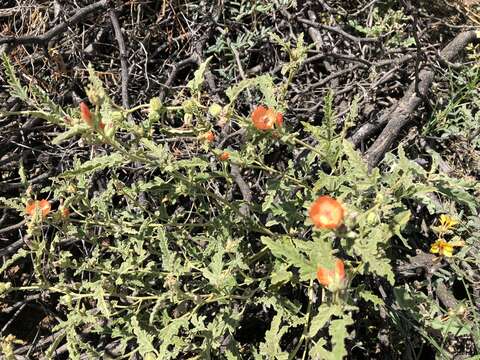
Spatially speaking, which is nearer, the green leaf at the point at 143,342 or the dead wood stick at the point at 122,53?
the green leaf at the point at 143,342

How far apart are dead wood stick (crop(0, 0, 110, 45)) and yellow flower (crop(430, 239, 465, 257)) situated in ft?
6.19

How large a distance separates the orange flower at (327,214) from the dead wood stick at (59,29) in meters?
1.61

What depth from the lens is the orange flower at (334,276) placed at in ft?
4.34

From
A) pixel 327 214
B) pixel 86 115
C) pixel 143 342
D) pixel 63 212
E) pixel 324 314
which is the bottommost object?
pixel 143 342

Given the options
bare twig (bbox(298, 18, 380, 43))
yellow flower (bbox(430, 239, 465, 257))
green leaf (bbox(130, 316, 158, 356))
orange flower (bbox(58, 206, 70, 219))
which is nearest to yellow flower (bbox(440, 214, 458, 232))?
yellow flower (bbox(430, 239, 465, 257))

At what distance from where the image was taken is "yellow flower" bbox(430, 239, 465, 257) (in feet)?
6.77

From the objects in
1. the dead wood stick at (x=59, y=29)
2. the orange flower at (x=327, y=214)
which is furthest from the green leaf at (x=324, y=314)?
the dead wood stick at (x=59, y=29)

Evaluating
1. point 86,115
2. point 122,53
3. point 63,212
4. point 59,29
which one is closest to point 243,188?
point 63,212

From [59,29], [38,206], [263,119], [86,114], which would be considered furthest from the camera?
[59,29]

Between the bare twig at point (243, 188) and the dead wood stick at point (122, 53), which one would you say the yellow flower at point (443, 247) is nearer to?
the bare twig at point (243, 188)

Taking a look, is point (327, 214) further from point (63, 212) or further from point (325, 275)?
point (63, 212)

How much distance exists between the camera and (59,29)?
8.14 feet

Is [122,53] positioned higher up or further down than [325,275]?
further down

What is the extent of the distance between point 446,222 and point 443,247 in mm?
109
